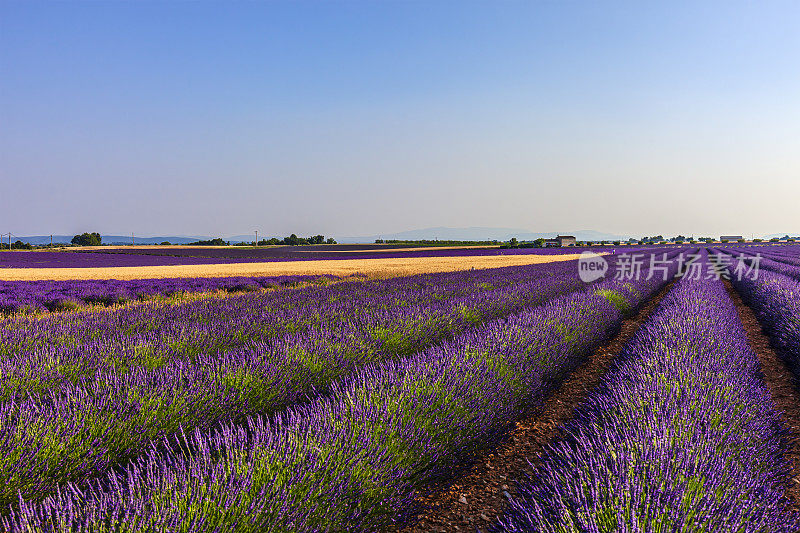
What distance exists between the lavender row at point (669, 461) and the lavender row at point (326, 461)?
0.53 m


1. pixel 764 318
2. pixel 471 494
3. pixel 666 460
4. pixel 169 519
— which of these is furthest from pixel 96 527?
pixel 764 318

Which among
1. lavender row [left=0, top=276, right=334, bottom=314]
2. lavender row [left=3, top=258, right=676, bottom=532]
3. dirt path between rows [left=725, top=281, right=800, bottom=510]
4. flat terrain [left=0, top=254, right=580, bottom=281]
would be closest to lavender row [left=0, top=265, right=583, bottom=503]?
lavender row [left=3, top=258, right=676, bottom=532]

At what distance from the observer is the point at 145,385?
2854 mm

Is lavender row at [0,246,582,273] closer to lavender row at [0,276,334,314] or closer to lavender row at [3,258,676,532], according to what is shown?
lavender row at [0,276,334,314]

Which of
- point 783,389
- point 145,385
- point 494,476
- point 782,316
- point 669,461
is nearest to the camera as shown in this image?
point 669,461

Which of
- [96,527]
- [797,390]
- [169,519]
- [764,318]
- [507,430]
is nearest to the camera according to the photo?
[96,527]

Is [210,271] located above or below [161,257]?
below

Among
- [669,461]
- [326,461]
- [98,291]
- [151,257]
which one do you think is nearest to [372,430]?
[326,461]

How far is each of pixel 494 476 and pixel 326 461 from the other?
51.8 inches

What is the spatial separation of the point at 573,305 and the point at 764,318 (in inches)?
189

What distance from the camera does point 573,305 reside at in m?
6.48

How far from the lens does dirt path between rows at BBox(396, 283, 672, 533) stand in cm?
227

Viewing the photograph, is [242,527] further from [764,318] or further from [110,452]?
[764,318]

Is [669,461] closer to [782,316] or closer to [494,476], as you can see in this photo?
[494,476]
